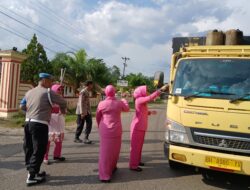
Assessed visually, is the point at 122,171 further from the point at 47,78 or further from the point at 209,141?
the point at 47,78

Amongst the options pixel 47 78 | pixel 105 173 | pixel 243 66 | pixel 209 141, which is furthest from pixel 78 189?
pixel 243 66

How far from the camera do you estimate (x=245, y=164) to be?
5.32m

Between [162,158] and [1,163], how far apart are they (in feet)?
12.0

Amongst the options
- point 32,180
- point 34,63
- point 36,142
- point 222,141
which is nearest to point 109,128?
point 36,142

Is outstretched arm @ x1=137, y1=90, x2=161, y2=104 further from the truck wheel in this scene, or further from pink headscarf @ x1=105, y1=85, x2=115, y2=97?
the truck wheel

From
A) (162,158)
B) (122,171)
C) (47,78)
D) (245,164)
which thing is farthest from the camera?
(162,158)

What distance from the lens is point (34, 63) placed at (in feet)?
123

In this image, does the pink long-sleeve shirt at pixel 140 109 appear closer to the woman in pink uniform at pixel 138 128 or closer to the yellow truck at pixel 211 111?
the woman in pink uniform at pixel 138 128

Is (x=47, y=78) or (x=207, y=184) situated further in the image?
(x=207, y=184)

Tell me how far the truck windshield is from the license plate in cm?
109

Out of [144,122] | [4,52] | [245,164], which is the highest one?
[4,52]

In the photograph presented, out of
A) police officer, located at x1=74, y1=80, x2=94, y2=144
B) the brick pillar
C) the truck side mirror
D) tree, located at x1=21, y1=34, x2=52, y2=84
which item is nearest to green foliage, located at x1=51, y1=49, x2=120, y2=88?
tree, located at x1=21, y1=34, x2=52, y2=84

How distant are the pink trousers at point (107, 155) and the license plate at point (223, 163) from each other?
1670mm

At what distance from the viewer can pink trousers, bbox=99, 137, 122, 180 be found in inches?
232
